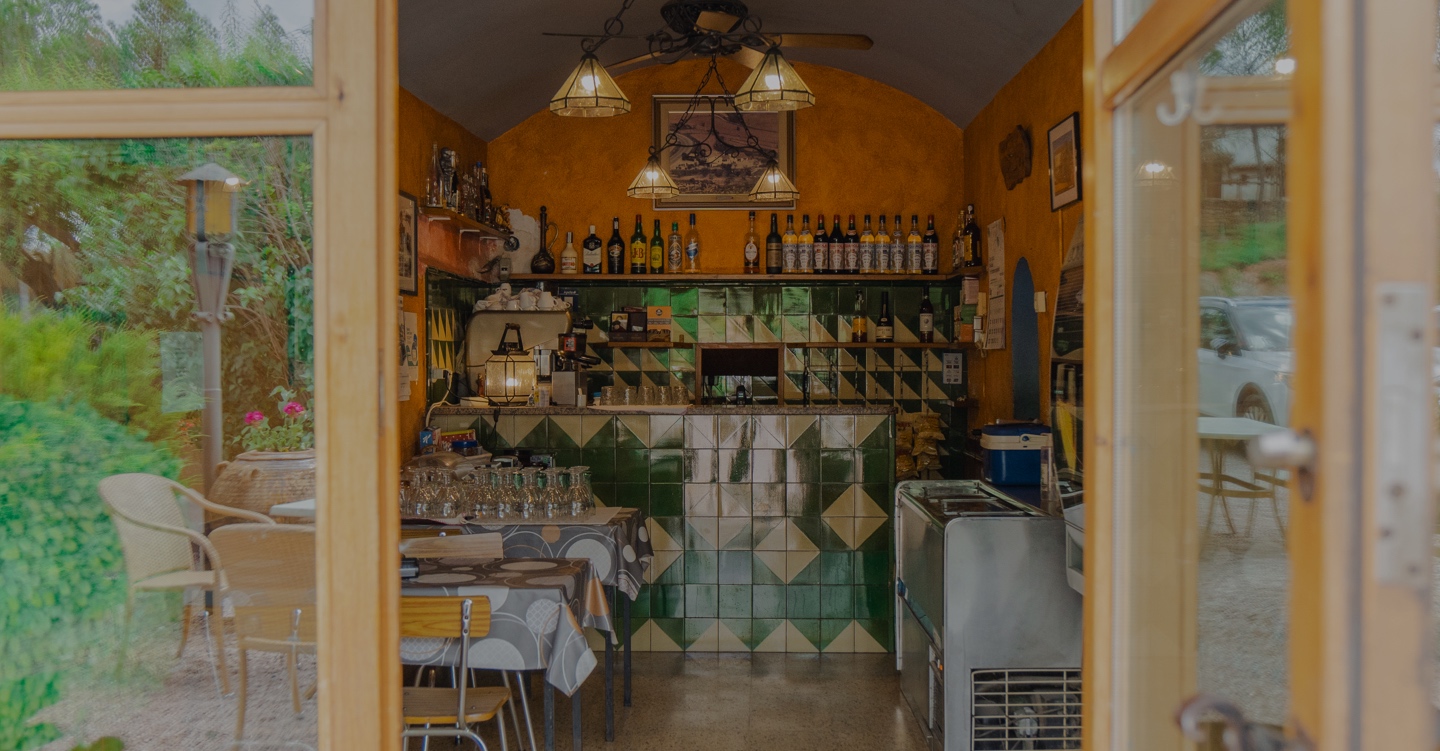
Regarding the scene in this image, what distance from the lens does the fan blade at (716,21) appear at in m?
4.93

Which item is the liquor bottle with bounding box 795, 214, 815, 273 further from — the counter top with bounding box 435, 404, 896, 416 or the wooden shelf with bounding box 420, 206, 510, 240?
the wooden shelf with bounding box 420, 206, 510, 240

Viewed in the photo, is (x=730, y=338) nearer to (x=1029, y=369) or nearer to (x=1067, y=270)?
(x=1029, y=369)

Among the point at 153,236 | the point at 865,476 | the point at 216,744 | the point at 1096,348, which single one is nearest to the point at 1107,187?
the point at 1096,348

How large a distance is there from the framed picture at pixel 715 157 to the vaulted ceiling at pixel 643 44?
0.56 meters

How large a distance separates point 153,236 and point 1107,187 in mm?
1552

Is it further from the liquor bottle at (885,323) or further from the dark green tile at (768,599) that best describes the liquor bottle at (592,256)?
the dark green tile at (768,599)

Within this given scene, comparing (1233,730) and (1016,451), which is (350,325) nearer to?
(1233,730)

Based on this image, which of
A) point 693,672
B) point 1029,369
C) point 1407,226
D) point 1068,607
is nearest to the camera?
point 1407,226

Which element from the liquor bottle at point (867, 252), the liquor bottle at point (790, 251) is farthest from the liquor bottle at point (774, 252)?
the liquor bottle at point (867, 252)

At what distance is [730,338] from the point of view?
736 cm

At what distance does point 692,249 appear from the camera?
7.24 metres

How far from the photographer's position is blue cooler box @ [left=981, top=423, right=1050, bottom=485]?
167 inches

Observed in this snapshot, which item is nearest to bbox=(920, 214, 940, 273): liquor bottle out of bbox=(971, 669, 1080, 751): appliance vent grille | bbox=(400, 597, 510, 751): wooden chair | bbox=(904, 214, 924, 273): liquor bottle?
bbox=(904, 214, 924, 273): liquor bottle

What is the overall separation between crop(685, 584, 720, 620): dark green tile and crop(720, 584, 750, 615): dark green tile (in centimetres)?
3
